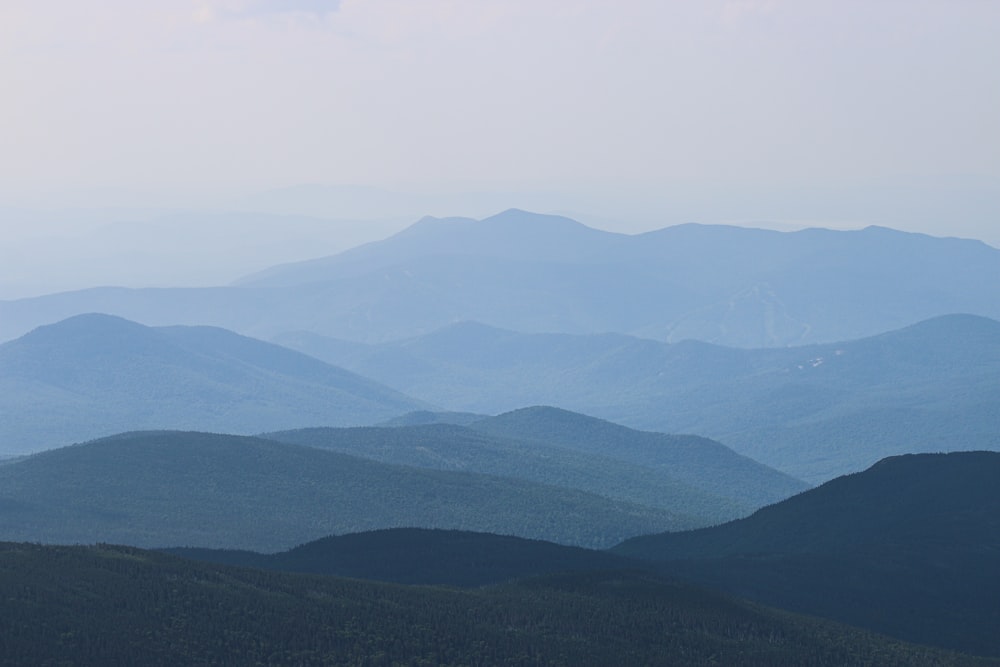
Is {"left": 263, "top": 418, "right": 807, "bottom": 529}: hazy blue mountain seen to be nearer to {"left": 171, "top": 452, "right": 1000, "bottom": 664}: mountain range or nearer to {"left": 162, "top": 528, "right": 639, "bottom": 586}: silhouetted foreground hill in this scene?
{"left": 171, "top": 452, "right": 1000, "bottom": 664}: mountain range

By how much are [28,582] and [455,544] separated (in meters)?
41.1

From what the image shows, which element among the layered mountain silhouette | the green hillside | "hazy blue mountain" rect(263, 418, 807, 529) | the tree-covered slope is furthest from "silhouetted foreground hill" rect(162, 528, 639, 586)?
the tree-covered slope

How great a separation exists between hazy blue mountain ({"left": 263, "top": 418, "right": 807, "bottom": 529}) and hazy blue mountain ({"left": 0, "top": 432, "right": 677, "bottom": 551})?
48.4 feet

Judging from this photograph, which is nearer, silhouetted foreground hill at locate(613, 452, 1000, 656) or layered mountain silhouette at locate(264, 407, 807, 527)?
silhouetted foreground hill at locate(613, 452, 1000, 656)

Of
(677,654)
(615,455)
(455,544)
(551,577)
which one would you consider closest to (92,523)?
(455,544)

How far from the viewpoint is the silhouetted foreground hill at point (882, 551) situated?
294 ft

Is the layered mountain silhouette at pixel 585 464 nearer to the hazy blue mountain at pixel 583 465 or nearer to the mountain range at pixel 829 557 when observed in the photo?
the hazy blue mountain at pixel 583 465

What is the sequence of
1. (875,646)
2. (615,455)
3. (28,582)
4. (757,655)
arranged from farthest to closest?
(615,455) < (875,646) < (757,655) < (28,582)

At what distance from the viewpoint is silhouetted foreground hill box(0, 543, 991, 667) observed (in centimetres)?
6050

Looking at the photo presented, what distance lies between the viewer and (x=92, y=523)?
120188 mm

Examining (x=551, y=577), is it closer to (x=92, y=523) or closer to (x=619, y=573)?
(x=619, y=573)

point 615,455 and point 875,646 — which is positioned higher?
point 615,455

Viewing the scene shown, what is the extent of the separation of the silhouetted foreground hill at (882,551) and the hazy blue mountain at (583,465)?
70.5 feet

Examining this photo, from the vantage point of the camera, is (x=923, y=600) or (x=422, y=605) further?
(x=923, y=600)
